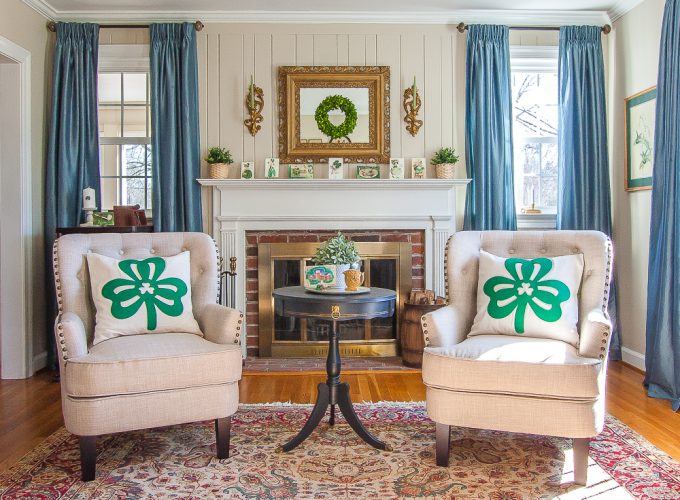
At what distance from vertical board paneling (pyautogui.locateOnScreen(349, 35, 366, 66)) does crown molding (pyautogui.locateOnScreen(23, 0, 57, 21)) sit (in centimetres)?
Answer: 214

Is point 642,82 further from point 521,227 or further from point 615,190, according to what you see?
point 521,227

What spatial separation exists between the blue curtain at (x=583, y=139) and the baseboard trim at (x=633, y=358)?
1.7 inches

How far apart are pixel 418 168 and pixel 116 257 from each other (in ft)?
7.69

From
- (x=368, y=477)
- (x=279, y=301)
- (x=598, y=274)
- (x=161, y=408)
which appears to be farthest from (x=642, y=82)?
(x=161, y=408)

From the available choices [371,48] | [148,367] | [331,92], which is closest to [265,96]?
[331,92]

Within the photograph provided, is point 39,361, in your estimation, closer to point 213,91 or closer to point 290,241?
point 290,241

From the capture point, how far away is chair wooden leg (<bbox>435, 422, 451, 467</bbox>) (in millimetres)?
2420

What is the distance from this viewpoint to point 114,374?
2.29 meters

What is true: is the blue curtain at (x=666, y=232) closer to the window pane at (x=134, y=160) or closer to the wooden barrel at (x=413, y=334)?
the wooden barrel at (x=413, y=334)

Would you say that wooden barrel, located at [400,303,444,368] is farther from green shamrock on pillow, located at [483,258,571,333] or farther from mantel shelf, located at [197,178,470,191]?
green shamrock on pillow, located at [483,258,571,333]

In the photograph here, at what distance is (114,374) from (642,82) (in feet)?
12.3

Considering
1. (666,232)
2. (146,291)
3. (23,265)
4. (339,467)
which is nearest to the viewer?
(339,467)

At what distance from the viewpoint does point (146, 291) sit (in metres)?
2.79

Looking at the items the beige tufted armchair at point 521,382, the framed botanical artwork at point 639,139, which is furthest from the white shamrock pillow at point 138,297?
the framed botanical artwork at point 639,139
